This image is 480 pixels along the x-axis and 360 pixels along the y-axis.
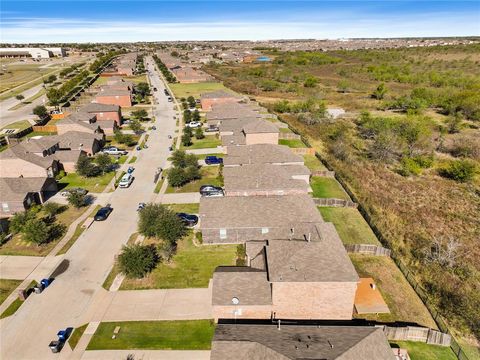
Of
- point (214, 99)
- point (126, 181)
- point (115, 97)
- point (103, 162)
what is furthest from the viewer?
point (115, 97)

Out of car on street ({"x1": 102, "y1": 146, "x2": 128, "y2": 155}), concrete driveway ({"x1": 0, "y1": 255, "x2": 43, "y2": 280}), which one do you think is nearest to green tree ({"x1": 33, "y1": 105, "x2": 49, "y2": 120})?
car on street ({"x1": 102, "y1": 146, "x2": 128, "y2": 155})

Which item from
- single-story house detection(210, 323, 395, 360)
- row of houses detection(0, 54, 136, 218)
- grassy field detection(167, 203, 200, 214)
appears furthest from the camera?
row of houses detection(0, 54, 136, 218)

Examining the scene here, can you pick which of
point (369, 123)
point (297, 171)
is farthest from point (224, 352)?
point (369, 123)

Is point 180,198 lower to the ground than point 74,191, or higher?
lower

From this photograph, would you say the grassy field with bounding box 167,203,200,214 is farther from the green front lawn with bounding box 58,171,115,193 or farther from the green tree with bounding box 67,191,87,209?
the green front lawn with bounding box 58,171,115,193

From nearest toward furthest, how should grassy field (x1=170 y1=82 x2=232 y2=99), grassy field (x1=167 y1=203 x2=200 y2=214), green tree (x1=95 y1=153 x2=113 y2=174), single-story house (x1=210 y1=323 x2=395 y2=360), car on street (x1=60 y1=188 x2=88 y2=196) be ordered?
single-story house (x1=210 y1=323 x2=395 y2=360)
grassy field (x1=167 y1=203 x2=200 y2=214)
car on street (x1=60 y1=188 x2=88 y2=196)
green tree (x1=95 y1=153 x2=113 y2=174)
grassy field (x1=170 y1=82 x2=232 y2=99)

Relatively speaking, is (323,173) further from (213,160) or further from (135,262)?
(135,262)

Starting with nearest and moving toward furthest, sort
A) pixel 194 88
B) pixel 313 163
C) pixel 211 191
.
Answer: pixel 211 191
pixel 313 163
pixel 194 88

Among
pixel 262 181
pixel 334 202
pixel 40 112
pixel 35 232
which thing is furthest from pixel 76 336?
pixel 40 112
